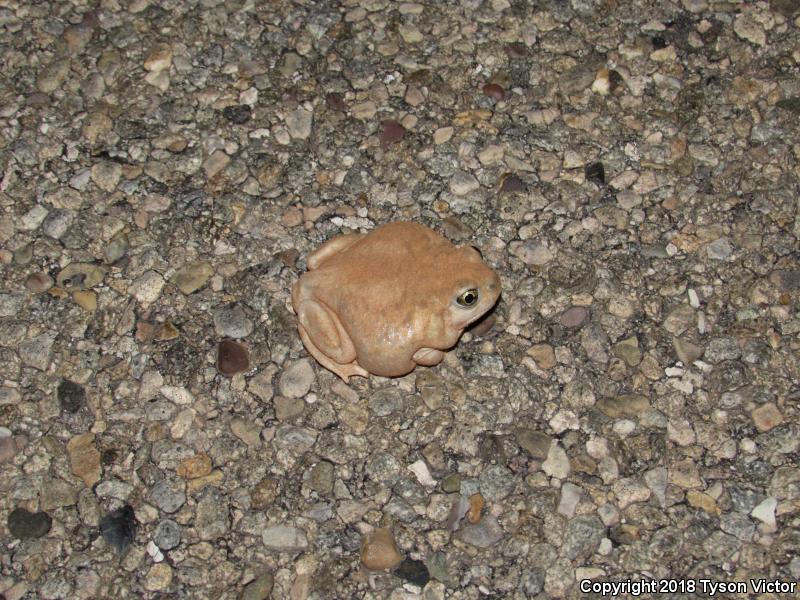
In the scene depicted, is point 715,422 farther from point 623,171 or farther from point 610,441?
point 623,171

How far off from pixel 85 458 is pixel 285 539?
1.15 meters

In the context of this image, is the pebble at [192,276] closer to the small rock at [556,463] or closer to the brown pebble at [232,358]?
the brown pebble at [232,358]

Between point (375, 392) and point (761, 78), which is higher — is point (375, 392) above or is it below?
below

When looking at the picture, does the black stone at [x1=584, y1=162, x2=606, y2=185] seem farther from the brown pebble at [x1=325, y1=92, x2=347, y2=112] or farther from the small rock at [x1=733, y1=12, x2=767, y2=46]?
the brown pebble at [x1=325, y1=92, x2=347, y2=112]

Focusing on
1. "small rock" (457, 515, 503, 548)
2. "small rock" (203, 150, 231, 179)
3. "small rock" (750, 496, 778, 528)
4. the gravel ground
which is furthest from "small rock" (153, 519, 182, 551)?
"small rock" (750, 496, 778, 528)

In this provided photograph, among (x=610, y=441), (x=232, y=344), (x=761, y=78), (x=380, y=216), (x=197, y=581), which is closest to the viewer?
(x=197, y=581)

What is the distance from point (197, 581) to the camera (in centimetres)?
386

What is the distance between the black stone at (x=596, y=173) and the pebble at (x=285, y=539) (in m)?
2.65

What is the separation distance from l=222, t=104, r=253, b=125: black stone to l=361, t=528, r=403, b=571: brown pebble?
2.75 metres

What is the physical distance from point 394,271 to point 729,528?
2.05 meters

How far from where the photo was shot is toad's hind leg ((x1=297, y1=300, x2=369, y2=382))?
160 inches

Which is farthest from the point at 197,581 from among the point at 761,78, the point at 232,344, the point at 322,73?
the point at 761,78

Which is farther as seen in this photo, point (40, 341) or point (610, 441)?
point (40, 341)

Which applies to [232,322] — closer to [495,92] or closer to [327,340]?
[327,340]
